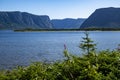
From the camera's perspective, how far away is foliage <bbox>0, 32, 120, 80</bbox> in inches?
327

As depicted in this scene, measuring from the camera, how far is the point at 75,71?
28.6 ft

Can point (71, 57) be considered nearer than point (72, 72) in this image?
No

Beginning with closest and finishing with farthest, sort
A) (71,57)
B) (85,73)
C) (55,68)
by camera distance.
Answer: (85,73) < (55,68) < (71,57)

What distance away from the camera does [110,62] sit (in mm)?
9344

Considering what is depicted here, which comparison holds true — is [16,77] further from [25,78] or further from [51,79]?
[51,79]

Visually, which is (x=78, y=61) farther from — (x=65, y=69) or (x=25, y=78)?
(x=25, y=78)

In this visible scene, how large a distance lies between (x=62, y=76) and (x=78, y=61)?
86 cm

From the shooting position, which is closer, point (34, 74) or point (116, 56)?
point (34, 74)

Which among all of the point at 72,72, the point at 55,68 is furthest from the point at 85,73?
the point at 55,68

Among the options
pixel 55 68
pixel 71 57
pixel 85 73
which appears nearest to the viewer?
pixel 85 73

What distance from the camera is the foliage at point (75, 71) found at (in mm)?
8312

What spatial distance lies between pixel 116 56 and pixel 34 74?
284 cm

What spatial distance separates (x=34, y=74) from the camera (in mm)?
8344

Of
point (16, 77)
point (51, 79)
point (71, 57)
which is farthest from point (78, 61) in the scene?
point (16, 77)
